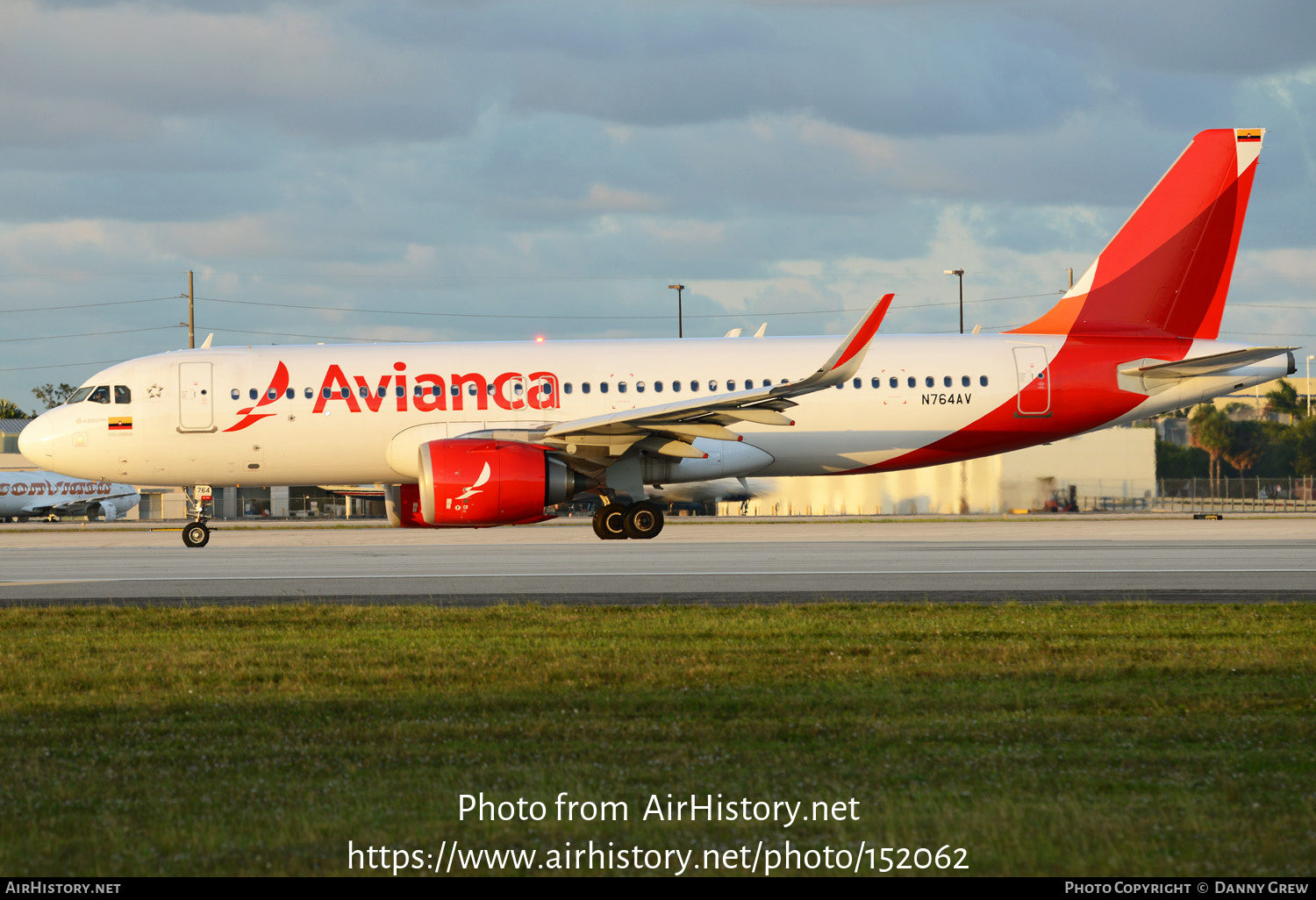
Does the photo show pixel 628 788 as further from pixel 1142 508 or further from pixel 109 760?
pixel 1142 508

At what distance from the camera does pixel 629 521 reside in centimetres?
2233

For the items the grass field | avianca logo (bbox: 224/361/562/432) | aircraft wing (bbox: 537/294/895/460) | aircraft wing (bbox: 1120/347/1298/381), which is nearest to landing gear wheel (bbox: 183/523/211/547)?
avianca logo (bbox: 224/361/562/432)

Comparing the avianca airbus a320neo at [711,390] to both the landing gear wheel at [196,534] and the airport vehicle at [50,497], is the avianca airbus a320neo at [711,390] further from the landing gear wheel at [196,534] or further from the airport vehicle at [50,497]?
the airport vehicle at [50,497]

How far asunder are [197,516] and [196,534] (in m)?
0.57

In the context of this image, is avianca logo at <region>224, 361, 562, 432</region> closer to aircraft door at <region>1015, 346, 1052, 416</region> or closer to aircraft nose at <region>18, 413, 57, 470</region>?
aircraft nose at <region>18, 413, 57, 470</region>

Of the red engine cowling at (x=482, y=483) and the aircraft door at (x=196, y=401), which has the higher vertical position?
the aircraft door at (x=196, y=401)

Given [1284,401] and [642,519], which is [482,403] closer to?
[642,519]

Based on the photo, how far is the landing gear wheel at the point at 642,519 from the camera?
72.7 ft

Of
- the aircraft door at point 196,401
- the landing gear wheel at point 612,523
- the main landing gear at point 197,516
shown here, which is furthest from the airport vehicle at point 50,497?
the landing gear wheel at point 612,523

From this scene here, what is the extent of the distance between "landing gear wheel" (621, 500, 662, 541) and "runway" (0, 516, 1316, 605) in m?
0.42

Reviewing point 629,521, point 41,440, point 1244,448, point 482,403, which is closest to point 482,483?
point 482,403

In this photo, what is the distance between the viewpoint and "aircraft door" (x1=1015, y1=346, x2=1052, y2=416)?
22.9m

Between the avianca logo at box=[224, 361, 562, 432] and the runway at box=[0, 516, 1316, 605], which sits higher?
the avianca logo at box=[224, 361, 562, 432]
